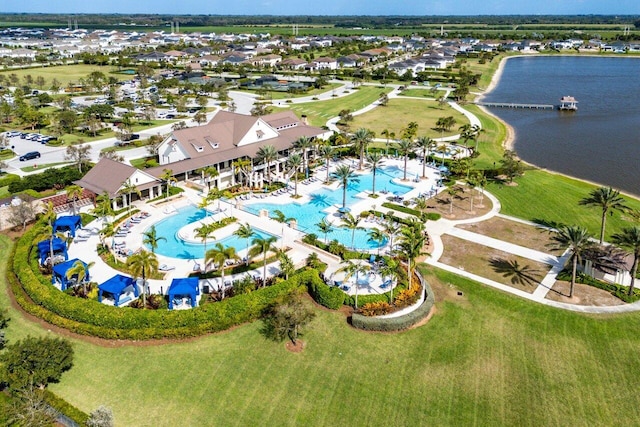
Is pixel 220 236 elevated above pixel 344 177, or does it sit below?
below

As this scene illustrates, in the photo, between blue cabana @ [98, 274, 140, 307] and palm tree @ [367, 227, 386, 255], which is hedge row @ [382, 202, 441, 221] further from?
blue cabana @ [98, 274, 140, 307]

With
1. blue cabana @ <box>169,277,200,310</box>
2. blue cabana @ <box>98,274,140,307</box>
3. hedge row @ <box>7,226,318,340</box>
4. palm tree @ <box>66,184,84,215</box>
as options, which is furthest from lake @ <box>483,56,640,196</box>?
palm tree @ <box>66,184,84,215</box>

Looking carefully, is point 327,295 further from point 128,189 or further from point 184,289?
point 128,189

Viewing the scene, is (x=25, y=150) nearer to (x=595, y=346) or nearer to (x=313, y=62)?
(x=595, y=346)

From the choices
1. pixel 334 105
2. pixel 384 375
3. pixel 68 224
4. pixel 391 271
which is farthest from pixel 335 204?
pixel 334 105

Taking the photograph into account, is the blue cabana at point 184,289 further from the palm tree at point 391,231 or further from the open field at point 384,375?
the palm tree at point 391,231

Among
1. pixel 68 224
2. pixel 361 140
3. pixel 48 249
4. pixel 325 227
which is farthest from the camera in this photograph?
pixel 361 140

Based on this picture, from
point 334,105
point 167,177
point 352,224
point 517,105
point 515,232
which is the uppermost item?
point 334,105

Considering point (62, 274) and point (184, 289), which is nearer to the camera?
point (184, 289)
